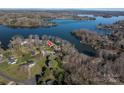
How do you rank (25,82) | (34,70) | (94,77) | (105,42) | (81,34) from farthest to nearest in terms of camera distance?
(81,34)
(105,42)
(34,70)
(25,82)
(94,77)

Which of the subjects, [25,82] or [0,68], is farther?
[0,68]

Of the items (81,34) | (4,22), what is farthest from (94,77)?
(4,22)

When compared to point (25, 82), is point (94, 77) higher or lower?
higher

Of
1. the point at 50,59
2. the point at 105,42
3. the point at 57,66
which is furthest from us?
the point at 105,42
